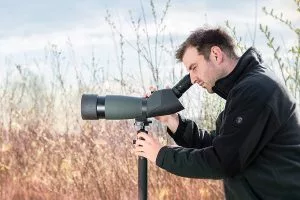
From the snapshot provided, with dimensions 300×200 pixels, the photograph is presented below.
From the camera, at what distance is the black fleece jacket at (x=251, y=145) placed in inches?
76.5

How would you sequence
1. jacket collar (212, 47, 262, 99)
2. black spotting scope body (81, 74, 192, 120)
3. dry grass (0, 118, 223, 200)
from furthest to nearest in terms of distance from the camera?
dry grass (0, 118, 223, 200) → black spotting scope body (81, 74, 192, 120) → jacket collar (212, 47, 262, 99)

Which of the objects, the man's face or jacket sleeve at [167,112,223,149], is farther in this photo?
jacket sleeve at [167,112,223,149]

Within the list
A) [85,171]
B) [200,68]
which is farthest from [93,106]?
[85,171]

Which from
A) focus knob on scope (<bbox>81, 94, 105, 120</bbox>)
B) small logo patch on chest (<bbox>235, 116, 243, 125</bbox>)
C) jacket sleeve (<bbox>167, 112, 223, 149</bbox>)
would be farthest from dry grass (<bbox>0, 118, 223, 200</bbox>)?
small logo patch on chest (<bbox>235, 116, 243, 125</bbox>)

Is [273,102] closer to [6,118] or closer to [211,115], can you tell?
[211,115]

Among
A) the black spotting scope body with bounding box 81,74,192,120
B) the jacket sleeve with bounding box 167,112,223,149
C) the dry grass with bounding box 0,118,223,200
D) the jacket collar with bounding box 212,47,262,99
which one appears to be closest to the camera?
the jacket collar with bounding box 212,47,262,99

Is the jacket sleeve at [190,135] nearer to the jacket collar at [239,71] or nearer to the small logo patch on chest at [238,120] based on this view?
the jacket collar at [239,71]

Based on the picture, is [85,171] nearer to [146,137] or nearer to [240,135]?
[146,137]

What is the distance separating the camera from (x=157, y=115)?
2.24 m

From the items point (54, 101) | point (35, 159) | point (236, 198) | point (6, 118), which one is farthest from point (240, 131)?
point (54, 101)

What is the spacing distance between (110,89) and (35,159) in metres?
0.78

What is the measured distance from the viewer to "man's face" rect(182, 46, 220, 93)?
2141 mm

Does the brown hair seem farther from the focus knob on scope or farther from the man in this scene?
the focus knob on scope

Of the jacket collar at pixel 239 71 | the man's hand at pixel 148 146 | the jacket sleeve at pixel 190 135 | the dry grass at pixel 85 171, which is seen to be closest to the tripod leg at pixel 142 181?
the man's hand at pixel 148 146
